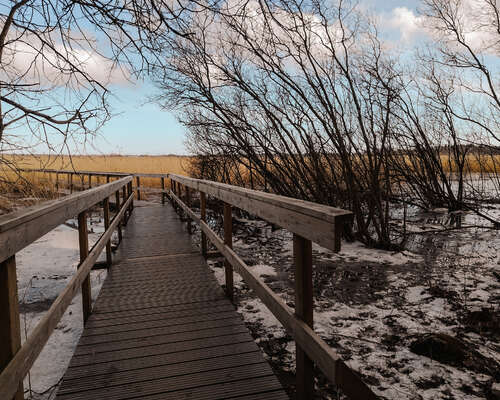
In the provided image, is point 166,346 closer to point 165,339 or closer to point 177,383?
point 165,339

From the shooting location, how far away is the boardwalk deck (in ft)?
6.93

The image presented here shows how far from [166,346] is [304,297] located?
4.42ft

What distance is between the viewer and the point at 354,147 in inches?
276

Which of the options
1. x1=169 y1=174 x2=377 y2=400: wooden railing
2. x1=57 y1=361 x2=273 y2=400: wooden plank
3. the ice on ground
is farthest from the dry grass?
x1=169 y1=174 x2=377 y2=400: wooden railing

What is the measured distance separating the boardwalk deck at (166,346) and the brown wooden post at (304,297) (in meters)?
0.33

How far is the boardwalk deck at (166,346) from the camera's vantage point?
6.93 feet

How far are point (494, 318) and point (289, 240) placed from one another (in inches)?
175

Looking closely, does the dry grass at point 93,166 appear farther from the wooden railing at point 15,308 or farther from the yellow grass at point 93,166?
the wooden railing at point 15,308

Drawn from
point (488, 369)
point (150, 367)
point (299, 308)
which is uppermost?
point (299, 308)

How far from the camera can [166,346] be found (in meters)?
2.62

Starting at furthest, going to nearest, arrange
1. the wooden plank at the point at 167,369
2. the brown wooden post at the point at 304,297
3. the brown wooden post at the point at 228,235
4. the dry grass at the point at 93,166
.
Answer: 1. the dry grass at the point at 93,166
2. the brown wooden post at the point at 228,235
3. the wooden plank at the point at 167,369
4. the brown wooden post at the point at 304,297

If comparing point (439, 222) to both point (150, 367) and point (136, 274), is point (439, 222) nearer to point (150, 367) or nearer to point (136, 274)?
point (136, 274)

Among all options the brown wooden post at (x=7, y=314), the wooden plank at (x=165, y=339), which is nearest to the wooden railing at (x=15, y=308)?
the brown wooden post at (x=7, y=314)

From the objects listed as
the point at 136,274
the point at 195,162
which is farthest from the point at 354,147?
the point at 195,162
